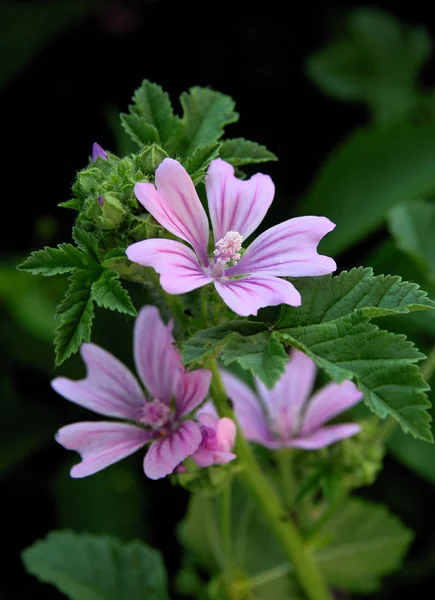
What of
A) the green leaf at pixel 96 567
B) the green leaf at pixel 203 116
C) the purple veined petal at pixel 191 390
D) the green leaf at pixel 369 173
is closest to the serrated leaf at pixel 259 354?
the purple veined petal at pixel 191 390

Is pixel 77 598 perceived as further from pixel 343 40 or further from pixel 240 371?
pixel 343 40

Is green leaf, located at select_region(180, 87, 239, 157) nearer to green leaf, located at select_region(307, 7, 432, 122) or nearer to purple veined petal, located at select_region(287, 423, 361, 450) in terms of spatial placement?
purple veined petal, located at select_region(287, 423, 361, 450)

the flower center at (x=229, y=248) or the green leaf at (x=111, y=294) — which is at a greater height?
the green leaf at (x=111, y=294)

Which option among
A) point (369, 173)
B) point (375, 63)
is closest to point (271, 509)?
point (369, 173)

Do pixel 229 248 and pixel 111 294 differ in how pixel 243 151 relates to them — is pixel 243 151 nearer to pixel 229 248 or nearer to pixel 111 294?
pixel 229 248

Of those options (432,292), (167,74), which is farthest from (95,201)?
(167,74)

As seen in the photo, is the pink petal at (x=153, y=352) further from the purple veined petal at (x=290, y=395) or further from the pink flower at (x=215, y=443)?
the purple veined petal at (x=290, y=395)

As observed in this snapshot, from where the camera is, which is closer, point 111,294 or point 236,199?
point 111,294

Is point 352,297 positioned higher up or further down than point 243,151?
further down
